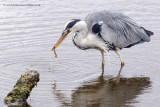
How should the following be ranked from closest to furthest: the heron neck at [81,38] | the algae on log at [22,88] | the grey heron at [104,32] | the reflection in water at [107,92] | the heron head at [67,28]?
the algae on log at [22,88] < the reflection in water at [107,92] < the heron head at [67,28] < the grey heron at [104,32] < the heron neck at [81,38]

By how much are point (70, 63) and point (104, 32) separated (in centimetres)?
114

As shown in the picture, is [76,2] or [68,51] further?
[76,2]

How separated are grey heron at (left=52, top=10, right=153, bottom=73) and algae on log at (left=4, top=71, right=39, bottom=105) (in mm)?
2011

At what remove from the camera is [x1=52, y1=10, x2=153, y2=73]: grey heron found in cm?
939

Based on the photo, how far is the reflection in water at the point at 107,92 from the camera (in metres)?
7.73

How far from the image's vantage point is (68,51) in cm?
1073

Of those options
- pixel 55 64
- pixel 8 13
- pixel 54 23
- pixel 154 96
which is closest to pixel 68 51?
pixel 55 64

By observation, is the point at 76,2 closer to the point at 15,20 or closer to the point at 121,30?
the point at 15,20

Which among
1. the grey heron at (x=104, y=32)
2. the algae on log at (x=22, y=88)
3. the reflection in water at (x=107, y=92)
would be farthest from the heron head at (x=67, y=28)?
the algae on log at (x=22, y=88)

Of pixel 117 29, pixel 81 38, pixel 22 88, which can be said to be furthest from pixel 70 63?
pixel 22 88

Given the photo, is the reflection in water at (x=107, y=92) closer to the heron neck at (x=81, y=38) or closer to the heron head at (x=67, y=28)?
the heron neck at (x=81, y=38)

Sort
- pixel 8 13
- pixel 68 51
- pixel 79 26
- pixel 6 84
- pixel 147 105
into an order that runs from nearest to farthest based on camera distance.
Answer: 1. pixel 147 105
2. pixel 6 84
3. pixel 79 26
4. pixel 68 51
5. pixel 8 13

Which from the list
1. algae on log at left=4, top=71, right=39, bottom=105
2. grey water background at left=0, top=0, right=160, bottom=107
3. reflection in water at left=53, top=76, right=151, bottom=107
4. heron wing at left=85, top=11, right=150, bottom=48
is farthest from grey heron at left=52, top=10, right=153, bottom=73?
algae on log at left=4, top=71, right=39, bottom=105

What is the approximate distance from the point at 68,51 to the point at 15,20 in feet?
10.8
